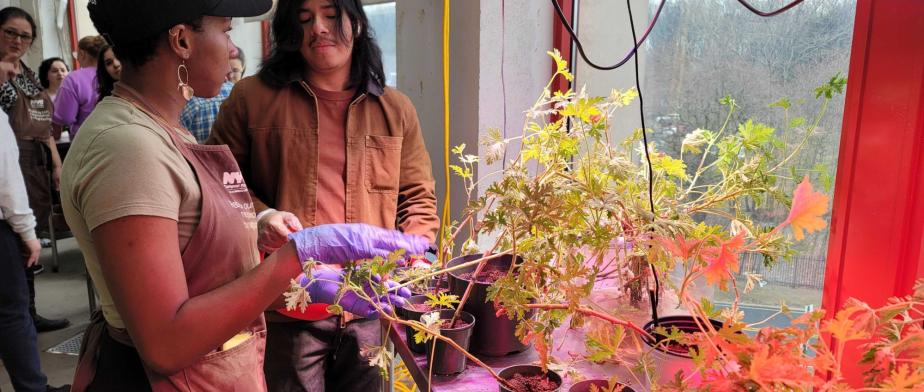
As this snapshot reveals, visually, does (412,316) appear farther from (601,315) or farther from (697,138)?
(697,138)

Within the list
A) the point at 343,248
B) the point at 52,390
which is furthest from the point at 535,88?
the point at 52,390

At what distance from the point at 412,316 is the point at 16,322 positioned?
Result: 6.54ft

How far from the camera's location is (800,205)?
692 mm

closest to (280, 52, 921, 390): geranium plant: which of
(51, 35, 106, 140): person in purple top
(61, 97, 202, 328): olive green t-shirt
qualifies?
(61, 97, 202, 328): olive green t-shirt

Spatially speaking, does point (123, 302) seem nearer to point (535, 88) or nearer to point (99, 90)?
point (99, 90)

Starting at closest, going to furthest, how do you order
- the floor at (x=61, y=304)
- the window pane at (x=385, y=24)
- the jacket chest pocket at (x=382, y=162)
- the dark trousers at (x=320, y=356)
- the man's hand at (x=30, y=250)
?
the dark trousers at (x=320, y=356) → the jacket chest pocket at (x=382, y=162) → the man's hand at (x=30, y=250) → the floor at (x=61, y=304) → the window pane at (x=385, y=24)

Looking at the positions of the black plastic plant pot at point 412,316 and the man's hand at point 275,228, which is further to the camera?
the man's hand at point 275,228

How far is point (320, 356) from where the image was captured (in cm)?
157

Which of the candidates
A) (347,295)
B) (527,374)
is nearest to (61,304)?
(347,295)

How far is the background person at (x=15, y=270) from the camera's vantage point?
2217 mm

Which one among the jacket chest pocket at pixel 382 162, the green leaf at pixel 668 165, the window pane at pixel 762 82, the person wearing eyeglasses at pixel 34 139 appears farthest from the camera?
the person wearing eyeglasses at pixel 34 139

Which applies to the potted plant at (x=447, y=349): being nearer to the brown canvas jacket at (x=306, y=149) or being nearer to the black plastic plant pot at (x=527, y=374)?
the black plastic plant pot at (x=527, y=374)

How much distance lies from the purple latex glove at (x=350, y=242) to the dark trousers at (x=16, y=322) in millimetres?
1832

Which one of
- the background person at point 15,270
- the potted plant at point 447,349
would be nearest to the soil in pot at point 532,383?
the potted plant at point 447,349
